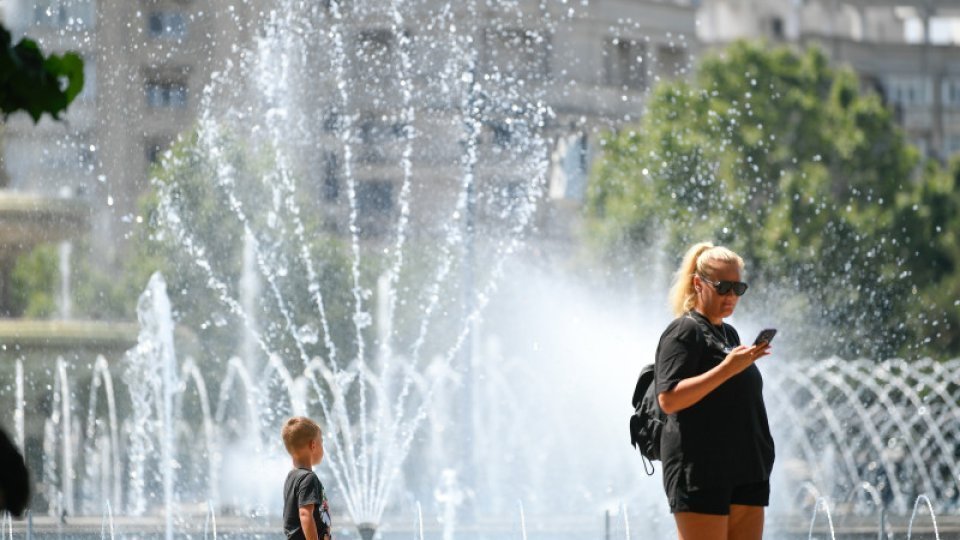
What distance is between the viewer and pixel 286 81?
100 feet

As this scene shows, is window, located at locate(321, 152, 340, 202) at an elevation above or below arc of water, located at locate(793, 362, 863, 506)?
above

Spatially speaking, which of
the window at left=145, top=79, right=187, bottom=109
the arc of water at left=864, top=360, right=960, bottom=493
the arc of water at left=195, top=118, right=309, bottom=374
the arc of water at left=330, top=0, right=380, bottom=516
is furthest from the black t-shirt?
the window at left=145, top=79, right=187, bottom=109

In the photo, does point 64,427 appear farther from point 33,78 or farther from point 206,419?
point 33,78

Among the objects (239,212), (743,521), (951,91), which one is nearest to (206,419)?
(239,212)

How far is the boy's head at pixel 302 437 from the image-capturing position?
5.91m

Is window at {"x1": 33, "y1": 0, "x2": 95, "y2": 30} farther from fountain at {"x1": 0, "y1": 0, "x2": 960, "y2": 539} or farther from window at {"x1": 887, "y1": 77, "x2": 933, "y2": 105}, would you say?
window at {"x1": 887, "y1": 77, "x2": 933, "y2": 105}

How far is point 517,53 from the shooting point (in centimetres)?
3853

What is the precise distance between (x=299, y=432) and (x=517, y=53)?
1297 inches

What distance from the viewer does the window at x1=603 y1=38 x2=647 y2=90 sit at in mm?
44344

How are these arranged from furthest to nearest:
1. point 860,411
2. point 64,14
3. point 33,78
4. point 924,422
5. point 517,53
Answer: point 64,14 → point 517,53 → point 924,422 → point 860,411 → point 33,78

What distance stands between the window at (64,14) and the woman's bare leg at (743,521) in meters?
38.2

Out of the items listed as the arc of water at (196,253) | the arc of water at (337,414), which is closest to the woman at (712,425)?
the arc of water at (337,414)

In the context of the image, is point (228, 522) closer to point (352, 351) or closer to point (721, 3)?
point (352, 351)

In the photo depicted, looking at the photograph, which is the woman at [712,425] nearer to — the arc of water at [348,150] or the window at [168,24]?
the arc of water at [348,150]
